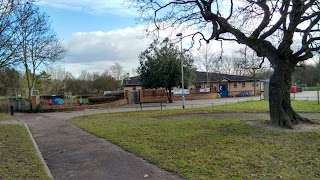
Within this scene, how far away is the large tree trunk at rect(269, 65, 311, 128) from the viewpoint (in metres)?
13.0

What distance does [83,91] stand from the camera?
226 feet

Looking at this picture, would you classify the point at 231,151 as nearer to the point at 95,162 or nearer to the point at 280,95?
the point at 95,162

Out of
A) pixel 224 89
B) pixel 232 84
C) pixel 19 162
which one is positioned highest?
pixel 232 84

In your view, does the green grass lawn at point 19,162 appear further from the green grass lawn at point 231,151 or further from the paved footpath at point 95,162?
the green grass lawn at point 231,151

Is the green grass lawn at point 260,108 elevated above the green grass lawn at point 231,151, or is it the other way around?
the green grass lawn at point 260,108

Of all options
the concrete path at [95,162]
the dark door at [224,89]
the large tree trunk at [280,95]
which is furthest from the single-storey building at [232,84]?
the concrete path at [95,162]

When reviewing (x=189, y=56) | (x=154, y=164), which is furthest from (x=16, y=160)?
(x=189, y=56)

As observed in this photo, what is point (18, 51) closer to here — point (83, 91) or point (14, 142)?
point (14, 142)

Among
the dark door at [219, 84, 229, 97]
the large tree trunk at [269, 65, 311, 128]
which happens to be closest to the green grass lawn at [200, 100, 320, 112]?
the large tree trunk at [269, 65, 311, 128]

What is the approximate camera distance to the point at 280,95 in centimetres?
1316

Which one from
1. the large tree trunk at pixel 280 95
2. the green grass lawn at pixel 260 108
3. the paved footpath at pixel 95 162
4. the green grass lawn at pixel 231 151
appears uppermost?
the large tree trunk at pixel 280 95

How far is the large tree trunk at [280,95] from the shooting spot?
1302cm

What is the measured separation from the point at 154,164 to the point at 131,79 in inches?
2532

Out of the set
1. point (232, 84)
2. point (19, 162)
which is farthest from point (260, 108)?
point (232, 84)
